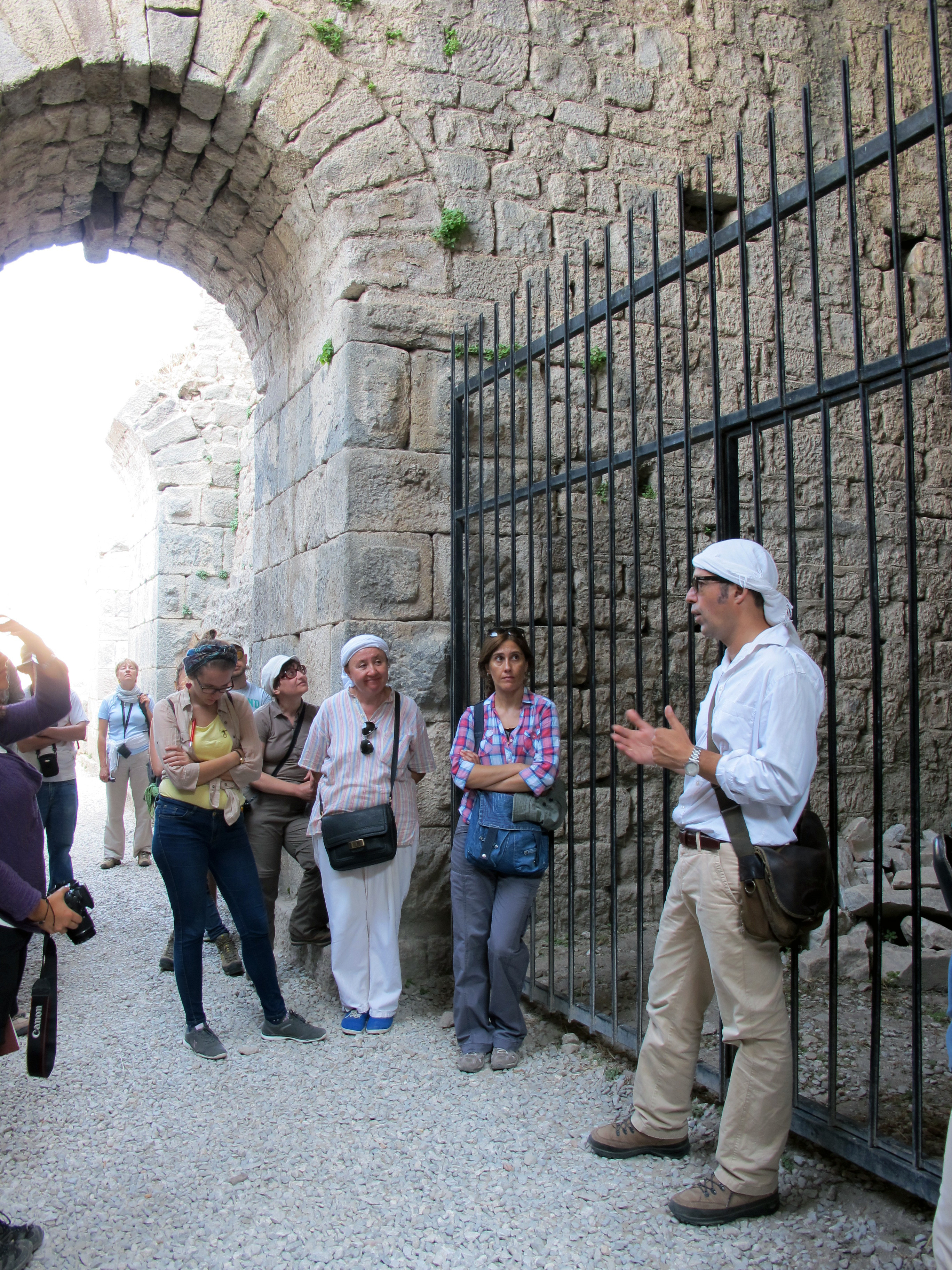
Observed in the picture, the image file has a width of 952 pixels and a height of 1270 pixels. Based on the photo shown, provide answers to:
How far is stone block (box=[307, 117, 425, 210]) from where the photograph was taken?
4613mm

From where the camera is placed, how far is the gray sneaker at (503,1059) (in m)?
3.38

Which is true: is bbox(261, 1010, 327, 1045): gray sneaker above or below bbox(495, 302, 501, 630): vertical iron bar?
below

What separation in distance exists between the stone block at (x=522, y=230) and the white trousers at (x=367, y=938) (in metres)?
3.06

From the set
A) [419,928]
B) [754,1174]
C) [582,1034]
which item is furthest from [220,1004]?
[754,1174]

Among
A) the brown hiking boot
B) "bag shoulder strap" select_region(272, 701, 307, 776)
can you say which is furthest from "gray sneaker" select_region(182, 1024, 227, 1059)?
"bag shoulder strap" select_region(272, 701, 307, 776)

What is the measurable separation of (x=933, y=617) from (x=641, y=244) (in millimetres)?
2708

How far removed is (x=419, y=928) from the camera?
430cm

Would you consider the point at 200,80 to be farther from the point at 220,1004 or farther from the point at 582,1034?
the point at 582,1034

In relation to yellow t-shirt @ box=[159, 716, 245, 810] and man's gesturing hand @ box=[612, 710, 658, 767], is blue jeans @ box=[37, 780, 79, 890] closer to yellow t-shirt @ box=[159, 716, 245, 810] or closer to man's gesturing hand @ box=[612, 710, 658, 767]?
yellow t-shirt @ box=[159, 716, 245, 810]

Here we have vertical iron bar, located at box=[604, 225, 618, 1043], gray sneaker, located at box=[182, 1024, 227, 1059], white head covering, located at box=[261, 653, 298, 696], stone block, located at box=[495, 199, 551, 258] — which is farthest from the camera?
stone block, located at box=[495, 199, 551, 258]

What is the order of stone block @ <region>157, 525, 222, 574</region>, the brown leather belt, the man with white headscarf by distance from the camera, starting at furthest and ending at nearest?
stone block @ <region>157, 525, 222, 574</region>
the brown leather belt
the man with white headscarf

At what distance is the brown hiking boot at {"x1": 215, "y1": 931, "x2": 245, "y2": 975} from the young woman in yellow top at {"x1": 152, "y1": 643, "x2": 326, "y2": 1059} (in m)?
0.70

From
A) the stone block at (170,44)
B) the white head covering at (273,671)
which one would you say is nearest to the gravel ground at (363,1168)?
the white head covering at (273,671)

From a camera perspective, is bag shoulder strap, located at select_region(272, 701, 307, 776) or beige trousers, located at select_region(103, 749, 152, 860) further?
beige trousers, located at select_region(103, 749, 152, 860)
